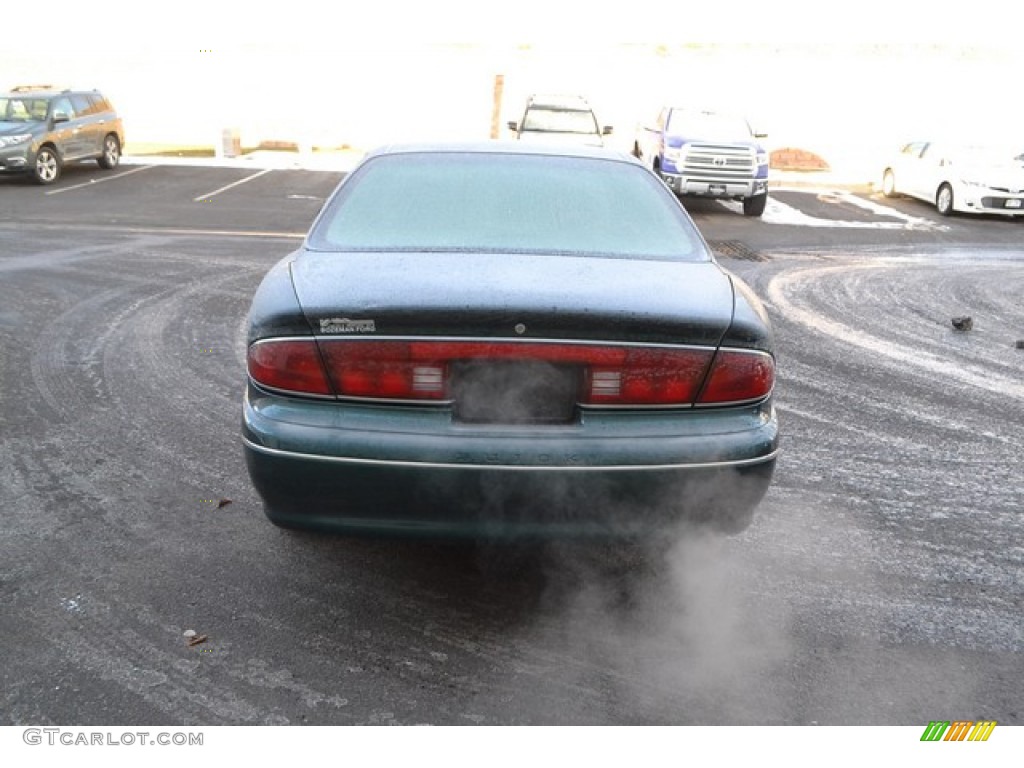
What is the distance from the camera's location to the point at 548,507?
2820 mm

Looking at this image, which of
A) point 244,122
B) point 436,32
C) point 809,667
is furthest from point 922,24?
point 809,667

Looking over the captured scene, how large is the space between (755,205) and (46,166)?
43.3 ft

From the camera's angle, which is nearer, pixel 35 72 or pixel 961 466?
pixel 961 466

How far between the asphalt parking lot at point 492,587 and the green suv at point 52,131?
12031mm

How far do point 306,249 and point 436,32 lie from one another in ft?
173

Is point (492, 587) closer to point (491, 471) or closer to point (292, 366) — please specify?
point (491, 471)

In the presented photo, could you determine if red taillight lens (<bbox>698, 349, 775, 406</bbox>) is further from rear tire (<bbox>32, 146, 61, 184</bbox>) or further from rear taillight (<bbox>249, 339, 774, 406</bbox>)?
rear tire (<bbox>32, 146, 61, 184</bbox>)

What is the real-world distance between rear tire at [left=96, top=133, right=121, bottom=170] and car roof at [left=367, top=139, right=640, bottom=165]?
17.4 metres

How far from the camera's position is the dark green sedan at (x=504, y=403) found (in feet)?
9.07

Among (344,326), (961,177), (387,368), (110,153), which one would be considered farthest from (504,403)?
(110,153)

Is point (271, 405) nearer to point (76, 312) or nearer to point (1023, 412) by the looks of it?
point (1023, 412)

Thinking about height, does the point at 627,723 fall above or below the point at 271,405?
below

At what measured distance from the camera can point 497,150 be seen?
4195 millimetres

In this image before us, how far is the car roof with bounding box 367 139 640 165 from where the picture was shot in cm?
418
